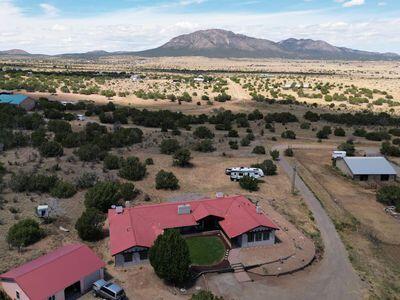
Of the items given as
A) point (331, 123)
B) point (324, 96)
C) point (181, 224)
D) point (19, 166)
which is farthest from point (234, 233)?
point (324, 96)

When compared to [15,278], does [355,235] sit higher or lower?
lower

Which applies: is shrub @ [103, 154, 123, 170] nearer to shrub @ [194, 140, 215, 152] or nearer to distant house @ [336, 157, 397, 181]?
shrub @ [194, 140, 215, 152]

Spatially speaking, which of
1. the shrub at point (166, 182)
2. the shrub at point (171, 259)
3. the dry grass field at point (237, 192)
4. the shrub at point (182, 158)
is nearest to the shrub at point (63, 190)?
the dry grass field at point (237, 192)

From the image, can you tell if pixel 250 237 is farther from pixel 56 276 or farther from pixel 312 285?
pixel 56 276

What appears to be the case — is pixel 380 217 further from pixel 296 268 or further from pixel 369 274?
pixel 296 268

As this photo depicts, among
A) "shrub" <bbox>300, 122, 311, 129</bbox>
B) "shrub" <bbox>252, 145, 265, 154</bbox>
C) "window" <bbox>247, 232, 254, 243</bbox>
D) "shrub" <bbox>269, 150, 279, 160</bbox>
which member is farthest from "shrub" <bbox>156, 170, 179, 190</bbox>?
"shrub" <bbox>300, 122, 311, 129</bbox>

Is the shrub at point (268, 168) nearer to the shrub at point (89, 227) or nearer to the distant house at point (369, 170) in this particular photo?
the distant house at point (369, 170)
